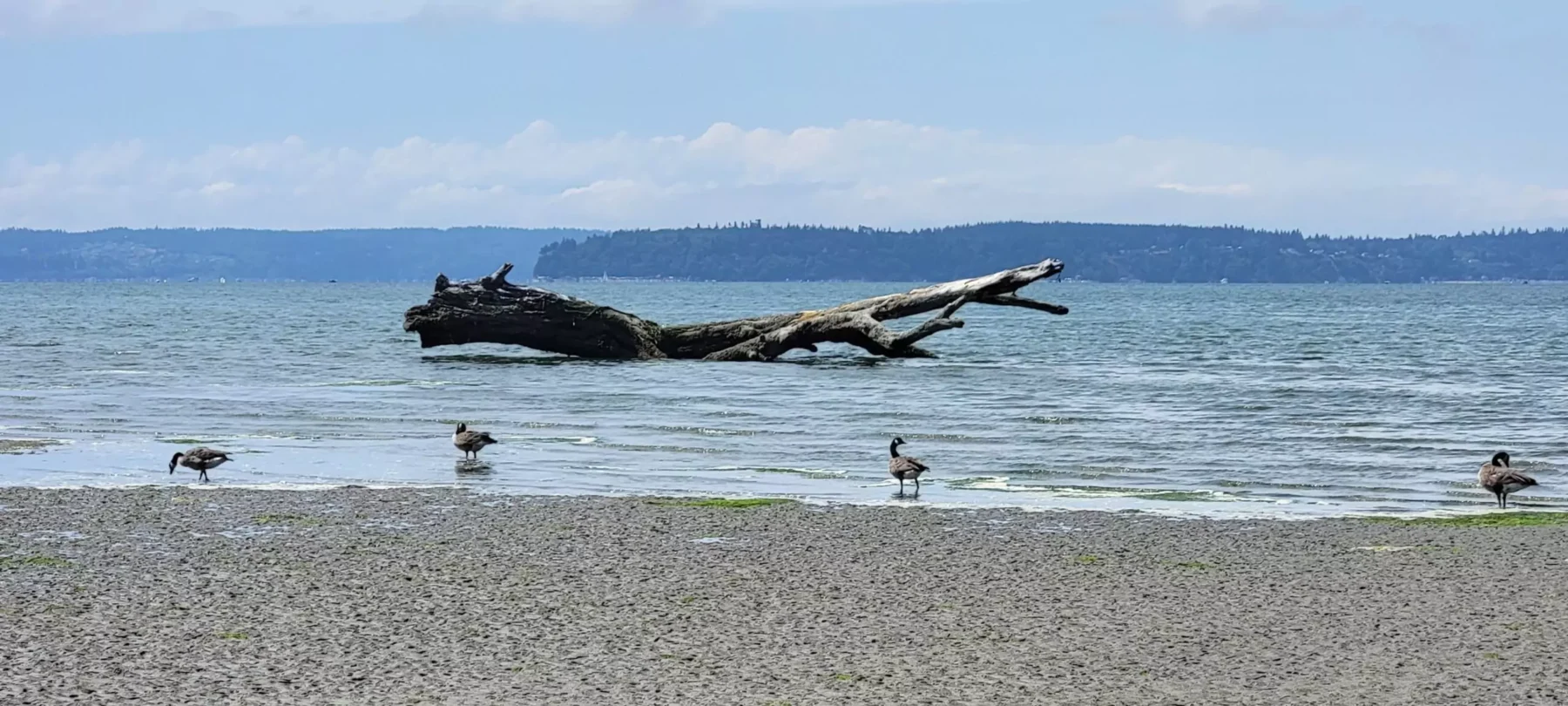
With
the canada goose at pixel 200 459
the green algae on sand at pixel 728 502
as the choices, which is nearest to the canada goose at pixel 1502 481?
the green algae on sand at pixel 728 502

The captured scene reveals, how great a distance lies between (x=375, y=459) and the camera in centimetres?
2145

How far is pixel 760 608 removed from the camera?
1073 centimetres

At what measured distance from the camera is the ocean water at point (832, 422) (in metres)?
19.3

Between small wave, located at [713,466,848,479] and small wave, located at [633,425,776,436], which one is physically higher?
small wave, located at [633,425,776,436]

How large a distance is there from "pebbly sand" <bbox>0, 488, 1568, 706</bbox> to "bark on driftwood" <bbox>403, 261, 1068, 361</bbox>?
2222cm

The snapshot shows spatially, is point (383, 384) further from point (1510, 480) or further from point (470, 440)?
point (1510, 480)

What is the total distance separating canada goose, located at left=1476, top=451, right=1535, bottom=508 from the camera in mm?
17594

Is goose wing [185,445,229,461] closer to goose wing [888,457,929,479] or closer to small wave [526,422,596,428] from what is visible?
small wave [526,422,596,428]

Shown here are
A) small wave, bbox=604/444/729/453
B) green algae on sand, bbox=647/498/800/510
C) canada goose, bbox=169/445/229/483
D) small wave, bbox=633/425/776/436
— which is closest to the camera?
green algae on sand, bbox=647/498/800/510

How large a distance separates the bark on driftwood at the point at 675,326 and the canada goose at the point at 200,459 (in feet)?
61.5

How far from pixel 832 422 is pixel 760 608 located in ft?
54.7

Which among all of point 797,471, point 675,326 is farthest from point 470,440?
point 675,326

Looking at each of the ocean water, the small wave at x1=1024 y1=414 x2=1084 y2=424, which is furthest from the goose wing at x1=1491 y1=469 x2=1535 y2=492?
the small wave at x1=1024 y1=414 x2=1084 y2=424

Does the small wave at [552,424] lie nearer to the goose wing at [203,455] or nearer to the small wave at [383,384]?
the goose wing at [203,455]
